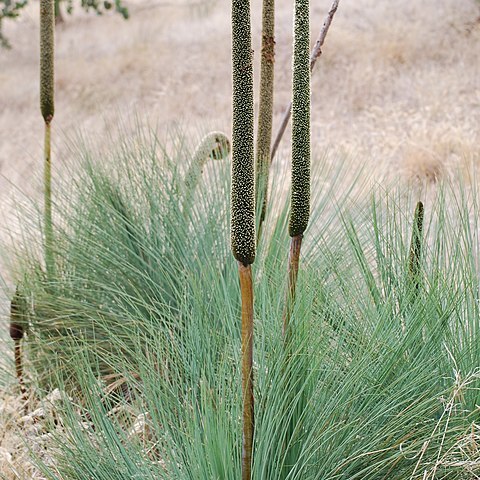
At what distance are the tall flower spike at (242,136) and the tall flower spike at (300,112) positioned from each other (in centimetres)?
12

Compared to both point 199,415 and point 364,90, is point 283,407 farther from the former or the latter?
point 364,90

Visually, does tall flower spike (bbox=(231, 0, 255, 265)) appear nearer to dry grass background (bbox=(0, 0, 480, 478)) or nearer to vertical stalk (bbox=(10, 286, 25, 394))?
vertical stalk (bbox=(10, 286, 25, 394))

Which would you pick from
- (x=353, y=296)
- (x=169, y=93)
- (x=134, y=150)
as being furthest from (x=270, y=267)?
(x=169, y=93)

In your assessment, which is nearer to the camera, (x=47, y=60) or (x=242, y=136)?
(x=242, y=136)

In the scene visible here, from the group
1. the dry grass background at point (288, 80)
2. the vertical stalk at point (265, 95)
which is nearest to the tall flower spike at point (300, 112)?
the vertical stalk at point (265, 95)

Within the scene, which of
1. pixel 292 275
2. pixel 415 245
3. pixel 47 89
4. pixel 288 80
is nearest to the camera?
pixel 292 275

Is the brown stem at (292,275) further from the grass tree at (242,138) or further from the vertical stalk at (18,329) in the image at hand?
the vertical stalk at (18,329)

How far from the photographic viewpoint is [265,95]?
5.89 ft

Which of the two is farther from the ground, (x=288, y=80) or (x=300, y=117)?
(x=300, y=117)

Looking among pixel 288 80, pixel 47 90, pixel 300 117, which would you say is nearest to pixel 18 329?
pixel 47 90

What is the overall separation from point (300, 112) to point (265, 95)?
0.63m

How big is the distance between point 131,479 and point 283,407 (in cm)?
26

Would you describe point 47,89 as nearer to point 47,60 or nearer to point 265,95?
point 47,60

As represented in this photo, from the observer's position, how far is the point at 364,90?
25.5 feet
